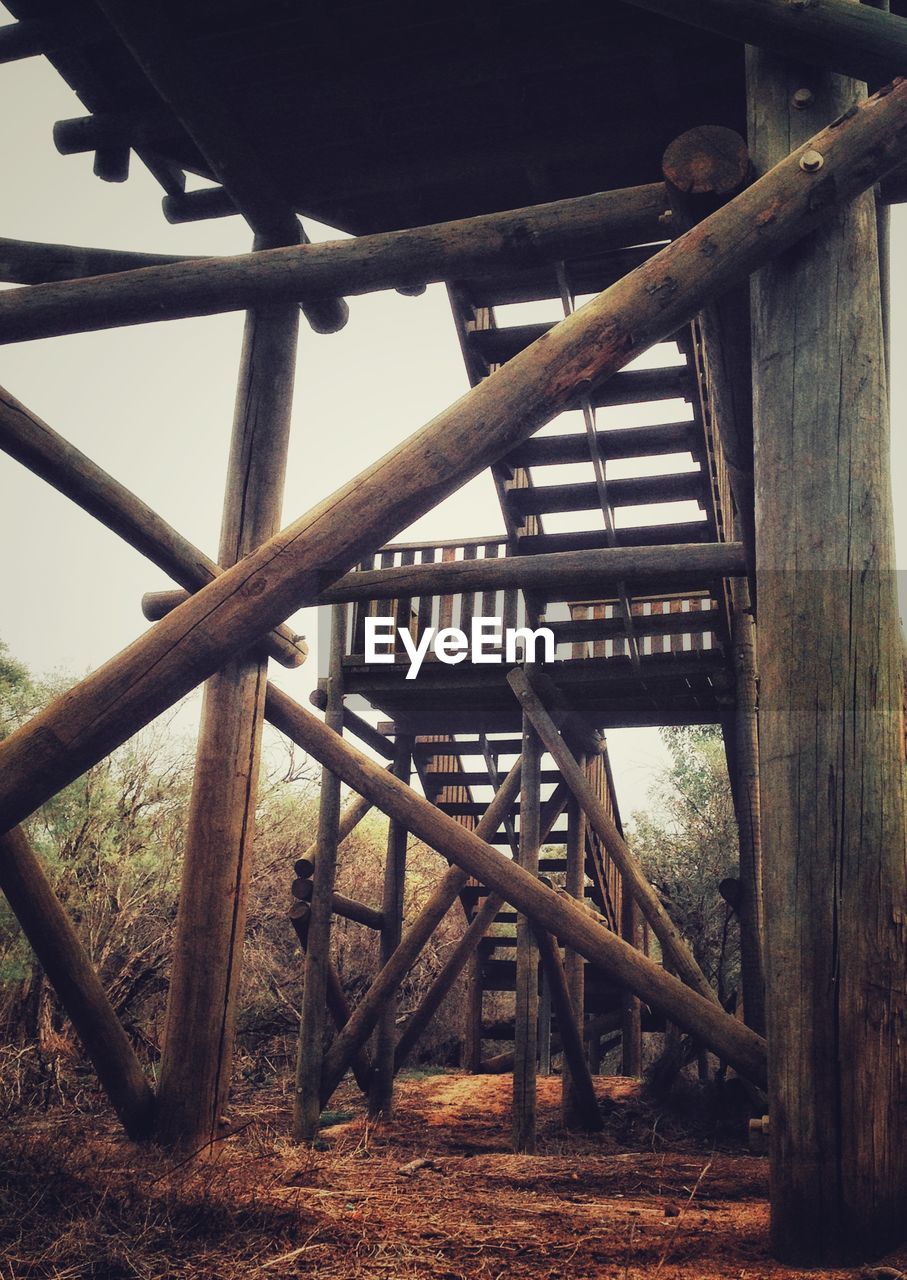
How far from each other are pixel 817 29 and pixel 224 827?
3.12 m

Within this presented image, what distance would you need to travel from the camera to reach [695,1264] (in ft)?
6.79

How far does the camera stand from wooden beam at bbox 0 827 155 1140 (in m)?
3.14

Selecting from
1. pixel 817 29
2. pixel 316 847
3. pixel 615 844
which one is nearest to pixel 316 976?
pixel 316 847

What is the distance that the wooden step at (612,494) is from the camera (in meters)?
7.27

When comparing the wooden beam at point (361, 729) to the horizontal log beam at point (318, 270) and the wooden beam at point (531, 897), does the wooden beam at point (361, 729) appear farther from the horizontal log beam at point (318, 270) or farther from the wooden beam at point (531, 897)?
the horizontal log beam at point (318, 270)

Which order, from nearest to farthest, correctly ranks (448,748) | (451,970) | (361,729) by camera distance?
(451,970)
(361,729)
(448,748)

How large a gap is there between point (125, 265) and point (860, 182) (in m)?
2.73

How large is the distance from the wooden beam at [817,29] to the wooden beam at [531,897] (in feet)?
9.06

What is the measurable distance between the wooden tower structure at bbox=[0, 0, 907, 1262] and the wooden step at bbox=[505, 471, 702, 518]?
12 centimetres

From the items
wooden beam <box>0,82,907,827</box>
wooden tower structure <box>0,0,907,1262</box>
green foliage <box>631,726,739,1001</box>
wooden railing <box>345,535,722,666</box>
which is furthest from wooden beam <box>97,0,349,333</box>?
green foliage <box>631,726,739,1001</box>

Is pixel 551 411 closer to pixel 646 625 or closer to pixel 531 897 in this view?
pixel 531 897

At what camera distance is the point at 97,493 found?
342 cm

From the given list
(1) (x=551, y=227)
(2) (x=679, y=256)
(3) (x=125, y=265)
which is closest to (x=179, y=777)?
(3) (x=125, y=265)

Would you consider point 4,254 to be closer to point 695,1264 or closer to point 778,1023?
point 778,1023
